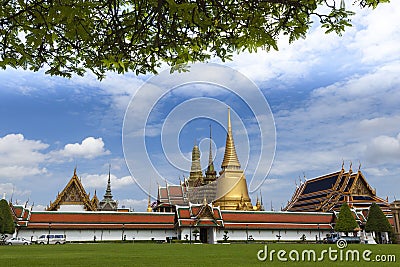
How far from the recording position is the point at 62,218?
37719 mm

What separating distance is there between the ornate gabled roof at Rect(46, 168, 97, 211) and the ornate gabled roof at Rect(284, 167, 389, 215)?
26.6 meters

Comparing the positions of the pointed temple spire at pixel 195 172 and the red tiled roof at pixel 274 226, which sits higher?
the pointed temple spire at pixel 195 172

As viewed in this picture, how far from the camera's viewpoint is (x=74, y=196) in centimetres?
4241

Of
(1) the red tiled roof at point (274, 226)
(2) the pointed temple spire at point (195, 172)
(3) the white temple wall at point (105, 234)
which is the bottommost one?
(3) the white temple wall at point (105, 234)

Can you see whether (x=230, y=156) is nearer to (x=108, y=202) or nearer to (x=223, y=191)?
(x=223, y=191)

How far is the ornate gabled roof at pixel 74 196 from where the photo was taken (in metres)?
41.6

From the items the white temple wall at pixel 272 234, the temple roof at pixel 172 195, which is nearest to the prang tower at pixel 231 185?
the temple roof at pixel 172 195

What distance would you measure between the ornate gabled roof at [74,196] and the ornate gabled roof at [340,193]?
26.6 m

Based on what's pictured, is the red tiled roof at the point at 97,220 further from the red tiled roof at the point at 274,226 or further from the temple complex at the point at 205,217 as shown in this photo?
the red tiled roof at the point at 274,226

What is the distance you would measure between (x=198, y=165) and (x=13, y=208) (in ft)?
104

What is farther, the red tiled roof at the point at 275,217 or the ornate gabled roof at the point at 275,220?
the red tiled roof at the point at 275,217

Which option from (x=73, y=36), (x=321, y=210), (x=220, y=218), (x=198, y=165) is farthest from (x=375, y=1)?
(x=198, y=165)

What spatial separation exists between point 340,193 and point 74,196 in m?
29.9

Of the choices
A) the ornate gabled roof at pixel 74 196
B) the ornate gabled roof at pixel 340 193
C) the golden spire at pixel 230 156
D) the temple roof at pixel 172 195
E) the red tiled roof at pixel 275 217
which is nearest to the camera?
the red tiled roof at pixel 275 217
